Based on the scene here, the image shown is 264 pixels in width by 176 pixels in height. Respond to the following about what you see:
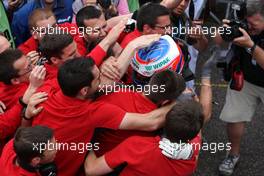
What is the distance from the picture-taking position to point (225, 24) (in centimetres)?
312

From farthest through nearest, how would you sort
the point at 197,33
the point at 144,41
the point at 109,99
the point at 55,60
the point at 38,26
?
the point at 38,26 < the point at 197,33 < the point at 55,60 < the point at 144,41 < the point at 109,99

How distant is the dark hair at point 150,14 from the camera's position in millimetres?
2954

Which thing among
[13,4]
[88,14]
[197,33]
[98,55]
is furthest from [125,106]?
[13,4]

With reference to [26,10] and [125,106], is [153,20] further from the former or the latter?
[26,10]

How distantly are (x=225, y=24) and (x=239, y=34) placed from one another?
13 cm

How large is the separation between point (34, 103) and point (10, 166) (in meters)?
0.37

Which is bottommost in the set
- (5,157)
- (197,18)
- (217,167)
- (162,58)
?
(217,167)

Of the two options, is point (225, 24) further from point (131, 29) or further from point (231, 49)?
point (131, 29)

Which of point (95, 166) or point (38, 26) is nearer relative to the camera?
point (95, 166)

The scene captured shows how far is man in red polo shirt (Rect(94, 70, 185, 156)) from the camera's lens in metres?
2.40

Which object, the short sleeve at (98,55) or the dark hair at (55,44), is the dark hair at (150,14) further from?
the dark hair at (55,44)

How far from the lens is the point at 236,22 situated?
3096 mm

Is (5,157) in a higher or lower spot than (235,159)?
higher

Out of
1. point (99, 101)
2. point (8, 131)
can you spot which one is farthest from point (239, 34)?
point (8, 131)
